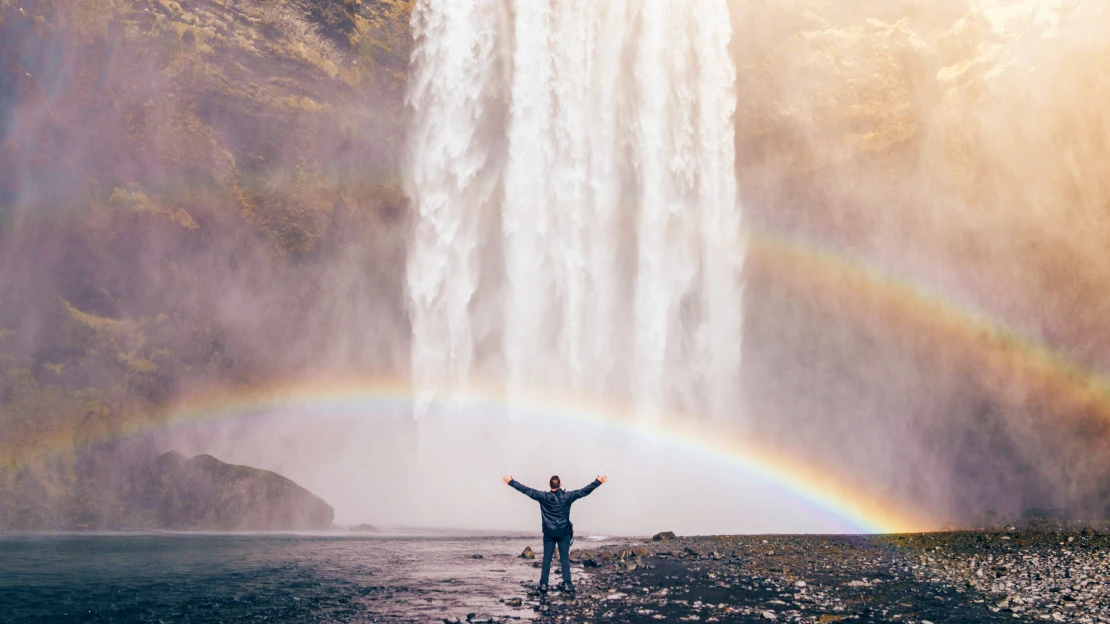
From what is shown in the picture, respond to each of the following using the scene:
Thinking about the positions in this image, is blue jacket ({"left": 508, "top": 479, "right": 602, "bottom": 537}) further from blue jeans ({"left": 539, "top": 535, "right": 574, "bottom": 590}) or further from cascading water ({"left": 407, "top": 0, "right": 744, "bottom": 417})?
cascading water ({"left": 407, "top": 0, "right": 744, "bottom": 417})

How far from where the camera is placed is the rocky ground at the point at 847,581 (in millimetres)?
11758

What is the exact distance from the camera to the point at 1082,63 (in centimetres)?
3947

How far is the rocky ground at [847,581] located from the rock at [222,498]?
18908 mm

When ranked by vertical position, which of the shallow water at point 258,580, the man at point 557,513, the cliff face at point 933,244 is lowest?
the shallow water at point 258,580

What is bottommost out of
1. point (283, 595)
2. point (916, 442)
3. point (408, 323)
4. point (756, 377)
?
point (283, 595)

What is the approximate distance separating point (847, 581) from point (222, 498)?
27.3 metres

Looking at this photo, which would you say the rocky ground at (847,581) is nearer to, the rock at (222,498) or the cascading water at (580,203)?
the rock at (222,498)

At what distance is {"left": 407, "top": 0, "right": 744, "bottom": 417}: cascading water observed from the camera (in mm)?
42469

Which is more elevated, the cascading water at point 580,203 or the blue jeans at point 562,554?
the cascading water at point 580,203

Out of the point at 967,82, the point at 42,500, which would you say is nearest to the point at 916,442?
the point at 967,82

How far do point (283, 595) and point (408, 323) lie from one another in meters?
34.6

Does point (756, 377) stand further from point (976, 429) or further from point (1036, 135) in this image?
point (1036, 135)

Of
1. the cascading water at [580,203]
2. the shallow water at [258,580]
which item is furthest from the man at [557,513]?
the cascading water at [580,203]

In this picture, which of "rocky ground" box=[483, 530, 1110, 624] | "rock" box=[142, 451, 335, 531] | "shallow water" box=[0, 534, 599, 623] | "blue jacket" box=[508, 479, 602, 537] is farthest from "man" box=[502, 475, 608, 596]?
"rock" box=[142, 451, 335, 531]
